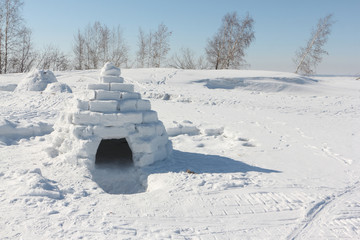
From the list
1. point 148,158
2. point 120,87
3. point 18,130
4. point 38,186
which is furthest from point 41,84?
point 38,186

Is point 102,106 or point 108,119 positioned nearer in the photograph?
point 108,119

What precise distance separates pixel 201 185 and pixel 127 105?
1938 mm

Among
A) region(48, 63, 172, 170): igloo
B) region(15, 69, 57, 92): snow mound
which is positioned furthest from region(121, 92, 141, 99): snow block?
region(15, 69, 57, 92): snow mound

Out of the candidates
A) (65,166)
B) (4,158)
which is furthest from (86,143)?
(4,158)

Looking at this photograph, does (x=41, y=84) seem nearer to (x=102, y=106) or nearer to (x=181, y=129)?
(x=181, y=129)

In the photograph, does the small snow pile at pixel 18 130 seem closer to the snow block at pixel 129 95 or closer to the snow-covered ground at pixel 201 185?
the snow-covered ground at pixel 201 185

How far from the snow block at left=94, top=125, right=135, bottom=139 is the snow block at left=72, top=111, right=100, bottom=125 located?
14cm

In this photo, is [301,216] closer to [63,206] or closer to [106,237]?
[106,237]

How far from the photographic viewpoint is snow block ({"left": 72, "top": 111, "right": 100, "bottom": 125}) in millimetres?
4379

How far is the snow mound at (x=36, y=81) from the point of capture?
11.5 meters

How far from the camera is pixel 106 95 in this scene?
4.62 metres

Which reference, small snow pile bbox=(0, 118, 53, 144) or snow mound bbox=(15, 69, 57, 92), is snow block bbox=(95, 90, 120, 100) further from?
snow mound bbox=(15, 69, 57, 92)

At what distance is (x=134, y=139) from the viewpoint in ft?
14.9

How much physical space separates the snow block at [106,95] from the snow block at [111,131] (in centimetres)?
59
